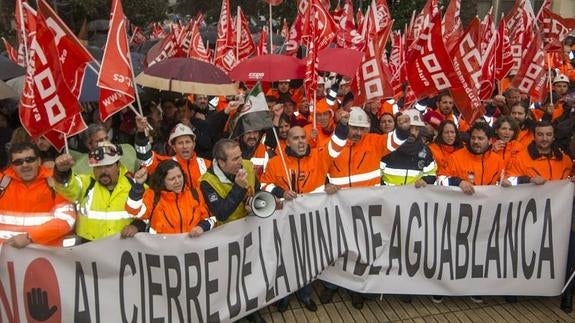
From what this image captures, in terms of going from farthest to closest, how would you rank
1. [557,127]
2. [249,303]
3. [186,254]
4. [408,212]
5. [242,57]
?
[242,57]
[557,127]
[408,212]
[249,303]
[186,254]

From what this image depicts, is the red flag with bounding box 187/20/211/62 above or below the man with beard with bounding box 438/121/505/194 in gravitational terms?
above

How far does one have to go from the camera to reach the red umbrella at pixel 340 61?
7824 millimetres

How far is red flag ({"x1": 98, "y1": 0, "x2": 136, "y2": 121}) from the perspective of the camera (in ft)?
15.0

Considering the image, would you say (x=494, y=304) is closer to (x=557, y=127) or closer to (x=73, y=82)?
(x=557, y=127)

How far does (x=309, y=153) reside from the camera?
16.1 ft

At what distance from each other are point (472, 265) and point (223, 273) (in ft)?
7.40

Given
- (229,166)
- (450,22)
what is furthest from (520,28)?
(229,166)

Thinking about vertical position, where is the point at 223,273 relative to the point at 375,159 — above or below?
below

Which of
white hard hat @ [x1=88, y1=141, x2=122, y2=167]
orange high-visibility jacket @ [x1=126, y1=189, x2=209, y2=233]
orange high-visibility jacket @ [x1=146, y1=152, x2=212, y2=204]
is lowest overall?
orange high-visibility jacket @ [x1=126, y1=189, x2=209, y2=233]

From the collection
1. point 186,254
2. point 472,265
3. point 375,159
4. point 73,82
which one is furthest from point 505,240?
point 73,82

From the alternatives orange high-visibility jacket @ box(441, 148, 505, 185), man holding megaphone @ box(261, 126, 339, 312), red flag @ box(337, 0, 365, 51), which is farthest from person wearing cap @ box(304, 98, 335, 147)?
red flag @ box(337, 0, 365, 51)

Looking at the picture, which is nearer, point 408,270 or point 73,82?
point 73,82

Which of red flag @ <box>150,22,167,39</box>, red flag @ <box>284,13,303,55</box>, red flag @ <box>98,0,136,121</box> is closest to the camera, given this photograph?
red flag @ <box>98,0,136,121</box>

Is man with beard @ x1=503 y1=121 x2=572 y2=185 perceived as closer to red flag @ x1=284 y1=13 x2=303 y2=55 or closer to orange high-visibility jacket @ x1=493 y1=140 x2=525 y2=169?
orange high-visibility jacket @ x1=493 y1=140 x2=525 y2=169
